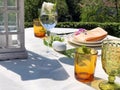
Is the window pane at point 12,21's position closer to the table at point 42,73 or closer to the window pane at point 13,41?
the window pane at point 13,41

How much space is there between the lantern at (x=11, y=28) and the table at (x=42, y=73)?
0.04 meters

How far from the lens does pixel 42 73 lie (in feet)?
3.57

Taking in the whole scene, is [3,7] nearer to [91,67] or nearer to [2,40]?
[2,40]

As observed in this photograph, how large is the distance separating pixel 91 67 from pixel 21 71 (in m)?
0.28

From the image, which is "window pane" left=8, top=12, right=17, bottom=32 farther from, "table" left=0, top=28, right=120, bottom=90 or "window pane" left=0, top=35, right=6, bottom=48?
"table" left=0, top=28, right=120, bottom=90

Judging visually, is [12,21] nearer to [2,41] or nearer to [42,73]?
[2,41]

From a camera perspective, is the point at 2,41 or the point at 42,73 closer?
the point at 42,73

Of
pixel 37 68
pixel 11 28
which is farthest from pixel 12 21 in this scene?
pixel 37 68

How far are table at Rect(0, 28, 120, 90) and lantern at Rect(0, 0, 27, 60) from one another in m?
0.04

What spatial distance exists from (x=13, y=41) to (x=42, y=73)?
0.26 metres

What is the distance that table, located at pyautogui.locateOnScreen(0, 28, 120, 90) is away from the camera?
980 millimetres

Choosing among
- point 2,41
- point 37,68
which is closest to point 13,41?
point 2,41

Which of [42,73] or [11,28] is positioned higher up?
[11,28]

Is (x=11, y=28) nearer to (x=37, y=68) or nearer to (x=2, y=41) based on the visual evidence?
(x=2, y=41)
